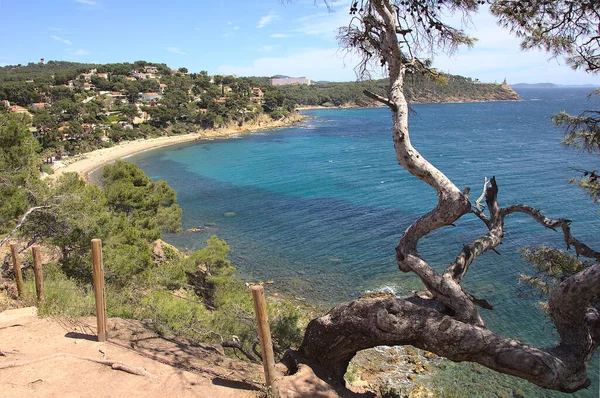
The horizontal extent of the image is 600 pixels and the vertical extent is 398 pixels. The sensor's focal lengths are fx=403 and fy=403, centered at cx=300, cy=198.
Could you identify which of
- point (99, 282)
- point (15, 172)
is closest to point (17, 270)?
point (99, 282)

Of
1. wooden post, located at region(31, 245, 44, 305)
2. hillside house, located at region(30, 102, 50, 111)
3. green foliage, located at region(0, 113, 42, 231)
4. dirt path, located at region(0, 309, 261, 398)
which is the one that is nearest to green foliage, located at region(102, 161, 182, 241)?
green foliage, located at region(0, 113, 42, 231)

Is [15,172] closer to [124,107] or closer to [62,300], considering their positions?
[62,300]

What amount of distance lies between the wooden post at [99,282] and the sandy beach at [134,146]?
28.3 metres

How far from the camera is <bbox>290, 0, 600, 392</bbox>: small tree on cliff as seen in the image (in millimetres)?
4070

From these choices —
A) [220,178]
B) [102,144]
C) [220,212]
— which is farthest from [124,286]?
[102,144]

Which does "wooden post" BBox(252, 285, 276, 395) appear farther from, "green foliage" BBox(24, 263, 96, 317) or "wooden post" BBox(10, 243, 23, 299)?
"wooden post" BBox(10, 243, 23, 299)

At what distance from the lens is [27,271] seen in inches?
404

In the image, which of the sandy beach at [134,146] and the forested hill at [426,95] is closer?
the sandy beach at [134,146]

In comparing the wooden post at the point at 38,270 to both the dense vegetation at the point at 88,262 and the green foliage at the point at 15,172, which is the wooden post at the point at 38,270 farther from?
the green foliage at the point at 15,172

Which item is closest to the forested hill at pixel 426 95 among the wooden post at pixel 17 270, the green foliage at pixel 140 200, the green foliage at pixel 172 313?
the green foliage at pixel 140 200

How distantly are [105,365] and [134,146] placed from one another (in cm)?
6312

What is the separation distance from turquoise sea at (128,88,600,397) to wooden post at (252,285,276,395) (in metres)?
2.99

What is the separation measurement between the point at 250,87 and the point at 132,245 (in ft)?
337

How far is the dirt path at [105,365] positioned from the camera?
485cm
